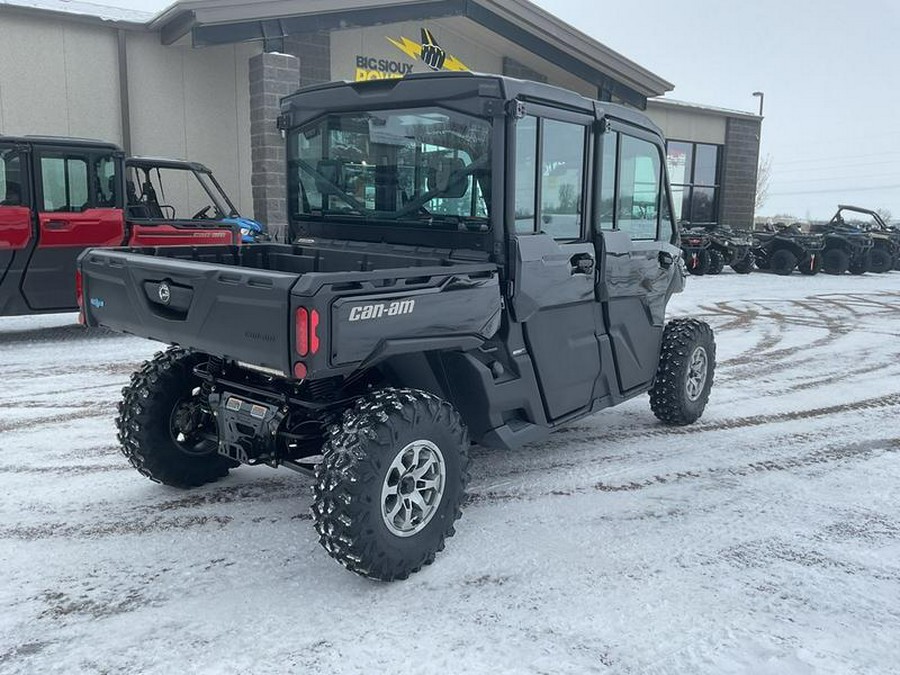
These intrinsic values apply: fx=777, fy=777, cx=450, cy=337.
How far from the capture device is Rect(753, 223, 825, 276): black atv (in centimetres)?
1995

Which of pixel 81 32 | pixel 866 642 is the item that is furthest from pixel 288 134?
pixel 81 32

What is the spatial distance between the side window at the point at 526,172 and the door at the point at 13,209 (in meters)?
6.22

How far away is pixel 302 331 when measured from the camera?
9.34ft

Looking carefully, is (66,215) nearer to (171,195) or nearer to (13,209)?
(13,209)

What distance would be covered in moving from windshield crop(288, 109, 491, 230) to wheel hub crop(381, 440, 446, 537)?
1233 mm

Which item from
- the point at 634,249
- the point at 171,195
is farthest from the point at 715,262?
the point at 634,249

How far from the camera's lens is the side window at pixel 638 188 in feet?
15.6

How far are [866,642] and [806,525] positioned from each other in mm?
1140

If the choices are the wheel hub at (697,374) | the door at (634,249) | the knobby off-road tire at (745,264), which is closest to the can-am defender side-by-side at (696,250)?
the knobby off-road tire at (745,264)

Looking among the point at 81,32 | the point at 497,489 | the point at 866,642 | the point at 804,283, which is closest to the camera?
the point at 866,642

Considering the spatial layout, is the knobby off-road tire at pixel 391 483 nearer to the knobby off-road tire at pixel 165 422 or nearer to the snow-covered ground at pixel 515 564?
the snow-covered ground at pixel 515 564

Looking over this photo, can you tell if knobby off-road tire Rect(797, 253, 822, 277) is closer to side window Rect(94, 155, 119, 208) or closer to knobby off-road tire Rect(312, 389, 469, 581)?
side window Rect(94, 155, 119, 208)

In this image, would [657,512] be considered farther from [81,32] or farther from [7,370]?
[81,32]

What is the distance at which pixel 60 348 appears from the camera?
27.1 feet
